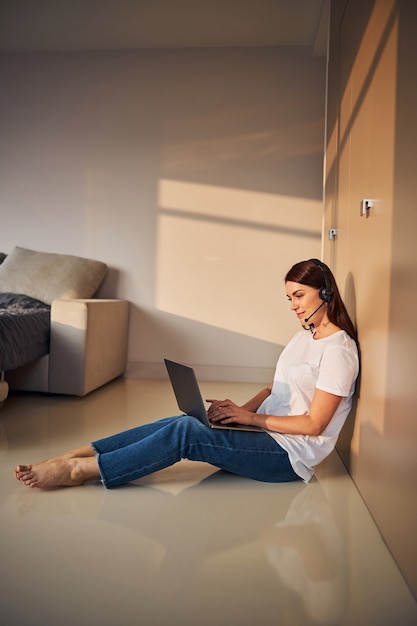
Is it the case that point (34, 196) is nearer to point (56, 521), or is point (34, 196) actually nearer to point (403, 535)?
point (56, 521)

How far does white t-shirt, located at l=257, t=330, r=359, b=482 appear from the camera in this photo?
5.92 feet

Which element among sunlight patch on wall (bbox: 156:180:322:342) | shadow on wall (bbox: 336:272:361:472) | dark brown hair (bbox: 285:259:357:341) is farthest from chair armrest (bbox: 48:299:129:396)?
dark brown hair (bbox: 285:259:357:341)

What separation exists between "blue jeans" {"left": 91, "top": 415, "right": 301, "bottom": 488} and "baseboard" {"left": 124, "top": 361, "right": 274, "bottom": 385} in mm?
2531

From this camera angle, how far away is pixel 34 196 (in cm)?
462

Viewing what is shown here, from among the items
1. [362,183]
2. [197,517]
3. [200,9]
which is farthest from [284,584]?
[200,9]

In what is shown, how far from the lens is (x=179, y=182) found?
449 cm

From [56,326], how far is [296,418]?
209cm

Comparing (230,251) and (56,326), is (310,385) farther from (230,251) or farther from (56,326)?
(230,251)

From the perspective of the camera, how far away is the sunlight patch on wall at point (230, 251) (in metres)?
4.40

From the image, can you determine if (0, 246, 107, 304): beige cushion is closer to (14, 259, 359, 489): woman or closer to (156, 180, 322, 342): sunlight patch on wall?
(156, 180, 322, 342): sunlight patch on wall

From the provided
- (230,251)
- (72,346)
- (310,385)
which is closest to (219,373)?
(230,251)

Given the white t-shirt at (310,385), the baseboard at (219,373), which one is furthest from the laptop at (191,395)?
the baseboard at (219,373)

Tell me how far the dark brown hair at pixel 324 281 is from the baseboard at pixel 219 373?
2.46m

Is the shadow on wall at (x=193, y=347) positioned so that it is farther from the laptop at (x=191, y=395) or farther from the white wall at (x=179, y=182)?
the laptop at (x=191, y=395)
